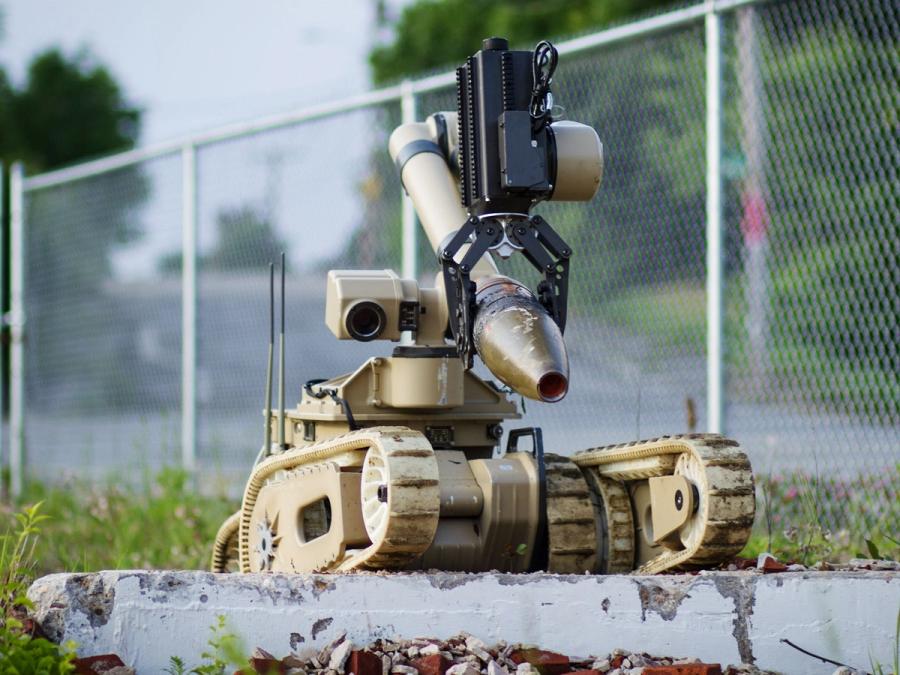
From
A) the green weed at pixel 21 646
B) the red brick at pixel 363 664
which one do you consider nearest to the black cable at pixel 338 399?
the green weed at pixel 21 646

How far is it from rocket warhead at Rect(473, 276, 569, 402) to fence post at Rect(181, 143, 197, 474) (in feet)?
19.5

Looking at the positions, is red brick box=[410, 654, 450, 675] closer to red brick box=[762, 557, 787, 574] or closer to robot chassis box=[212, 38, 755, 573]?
robot chassis box=[212, 38, 755, 573]

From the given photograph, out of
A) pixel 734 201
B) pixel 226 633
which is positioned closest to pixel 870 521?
pixel 734 201

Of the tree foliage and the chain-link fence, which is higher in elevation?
the tree foliage

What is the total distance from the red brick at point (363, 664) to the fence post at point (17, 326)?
28.5 ft

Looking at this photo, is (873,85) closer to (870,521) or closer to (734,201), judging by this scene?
(734,201)

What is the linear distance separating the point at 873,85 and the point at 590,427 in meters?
2.29

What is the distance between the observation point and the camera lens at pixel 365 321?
4941 millimetres

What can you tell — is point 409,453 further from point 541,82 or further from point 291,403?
point 291,403

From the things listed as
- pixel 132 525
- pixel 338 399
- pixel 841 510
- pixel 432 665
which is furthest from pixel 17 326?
pixel 432 665

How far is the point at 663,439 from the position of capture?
15.1 ft

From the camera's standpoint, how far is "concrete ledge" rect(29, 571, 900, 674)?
3818 millimetres

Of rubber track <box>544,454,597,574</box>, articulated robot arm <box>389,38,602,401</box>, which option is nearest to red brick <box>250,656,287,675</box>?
articulated robot arm <box>389,38,602,401</box>

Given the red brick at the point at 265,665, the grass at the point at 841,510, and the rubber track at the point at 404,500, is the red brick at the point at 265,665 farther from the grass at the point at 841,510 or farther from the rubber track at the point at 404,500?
the grass at the point at 841,510
